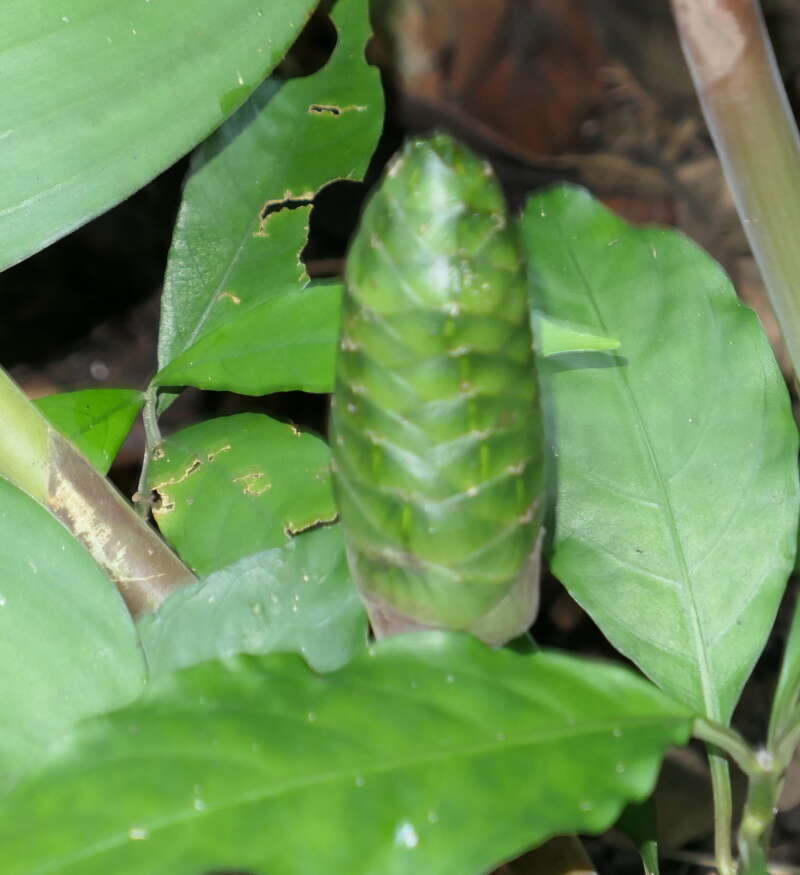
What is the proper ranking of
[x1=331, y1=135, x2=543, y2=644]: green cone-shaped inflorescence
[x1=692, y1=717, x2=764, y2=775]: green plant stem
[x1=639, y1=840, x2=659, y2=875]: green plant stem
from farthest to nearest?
[x1=639, y1=840, x2=659, y2=875]: green plant stem
[x1=692, y1=717, x2=764, y2=775]: green plant stem
[x1=331, y1=135, x2=543, y2=644]: green cone-shaped inflorescence

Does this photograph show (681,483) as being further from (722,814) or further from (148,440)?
(148,440)

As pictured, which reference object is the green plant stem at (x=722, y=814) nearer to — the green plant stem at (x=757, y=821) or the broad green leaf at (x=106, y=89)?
the green plant stem at (x=757, y=821)

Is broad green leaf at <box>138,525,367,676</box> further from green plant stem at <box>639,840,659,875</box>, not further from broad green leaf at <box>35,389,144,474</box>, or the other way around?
green plant stem at <box>639,840,659,875</box>

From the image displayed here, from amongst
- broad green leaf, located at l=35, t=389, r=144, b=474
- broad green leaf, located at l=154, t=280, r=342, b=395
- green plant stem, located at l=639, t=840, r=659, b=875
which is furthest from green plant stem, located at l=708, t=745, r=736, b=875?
broad green leaf, located at l=35, t=389, r=144, b=474

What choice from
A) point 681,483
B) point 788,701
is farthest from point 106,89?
point 788,701

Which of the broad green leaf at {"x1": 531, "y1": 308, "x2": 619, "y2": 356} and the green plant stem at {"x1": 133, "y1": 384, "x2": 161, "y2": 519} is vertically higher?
the broad green leaf at {"x1": 531, "y1": 308, "x2": 619, "y2": 356}

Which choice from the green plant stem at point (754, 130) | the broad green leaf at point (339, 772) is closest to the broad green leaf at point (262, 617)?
the broad green leaf at point (339, 772)
